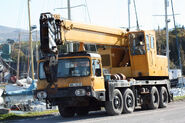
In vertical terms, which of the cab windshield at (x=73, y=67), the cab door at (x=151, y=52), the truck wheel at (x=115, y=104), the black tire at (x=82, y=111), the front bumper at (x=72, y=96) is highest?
the cab door at (x=151, y=52)

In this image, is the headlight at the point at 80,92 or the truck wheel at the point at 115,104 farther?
the truck wheel at the point at 115,104

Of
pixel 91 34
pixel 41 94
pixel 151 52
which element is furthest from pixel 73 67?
pixel 151 52

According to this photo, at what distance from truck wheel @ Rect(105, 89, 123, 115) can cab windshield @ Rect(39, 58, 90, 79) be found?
1937 mm

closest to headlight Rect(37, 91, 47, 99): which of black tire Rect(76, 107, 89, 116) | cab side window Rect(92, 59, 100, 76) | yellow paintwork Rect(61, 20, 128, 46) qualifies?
cab side window Rect(92, 59, 100, 76)

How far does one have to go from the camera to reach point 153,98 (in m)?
23.1

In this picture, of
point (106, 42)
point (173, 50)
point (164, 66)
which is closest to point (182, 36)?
point (173, 50)

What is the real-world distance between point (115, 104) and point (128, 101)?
4.78ft

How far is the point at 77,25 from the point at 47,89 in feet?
9.90

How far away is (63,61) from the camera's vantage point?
59.0ft

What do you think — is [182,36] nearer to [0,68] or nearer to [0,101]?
[0,101]

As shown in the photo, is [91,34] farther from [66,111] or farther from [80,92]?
[66,111]

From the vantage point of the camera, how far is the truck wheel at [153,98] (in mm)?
22797

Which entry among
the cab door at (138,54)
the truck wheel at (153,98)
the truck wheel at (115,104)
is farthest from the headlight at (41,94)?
the truck wheel at (153,98)

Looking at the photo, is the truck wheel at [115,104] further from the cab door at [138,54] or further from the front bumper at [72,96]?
the cab door at [138,54]
